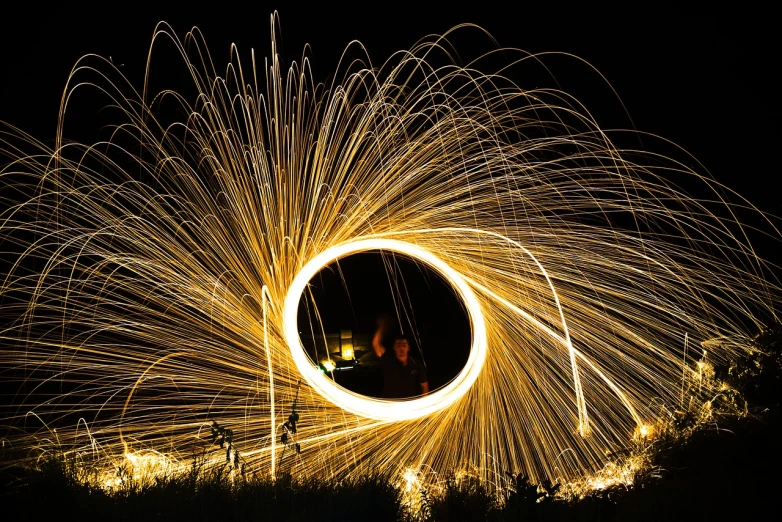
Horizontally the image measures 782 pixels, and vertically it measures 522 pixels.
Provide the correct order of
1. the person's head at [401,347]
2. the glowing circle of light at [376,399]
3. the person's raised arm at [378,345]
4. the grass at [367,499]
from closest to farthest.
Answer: the grass at [367,499] < the glowing circle of light at [376,399] < the person's head at [401,347] < the person's raised arm at [378,345]

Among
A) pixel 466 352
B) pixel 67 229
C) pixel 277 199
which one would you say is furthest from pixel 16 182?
pixel 466 352

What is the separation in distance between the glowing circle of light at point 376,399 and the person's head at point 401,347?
72 cm

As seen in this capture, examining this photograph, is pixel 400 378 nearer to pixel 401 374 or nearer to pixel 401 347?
pixel 401 374

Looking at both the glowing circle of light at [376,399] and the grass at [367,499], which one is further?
the glowing circle of light at [376,399]

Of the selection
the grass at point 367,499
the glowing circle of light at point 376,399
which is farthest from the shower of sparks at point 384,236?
the grass at point 367,499

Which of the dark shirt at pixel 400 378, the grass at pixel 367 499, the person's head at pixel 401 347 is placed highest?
the person's head at pixel 401 347

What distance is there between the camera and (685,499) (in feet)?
17.6

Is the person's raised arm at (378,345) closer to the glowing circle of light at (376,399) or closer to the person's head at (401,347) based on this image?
the person's head at (401,347)

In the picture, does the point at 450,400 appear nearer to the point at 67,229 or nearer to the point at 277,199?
the point at 277,199

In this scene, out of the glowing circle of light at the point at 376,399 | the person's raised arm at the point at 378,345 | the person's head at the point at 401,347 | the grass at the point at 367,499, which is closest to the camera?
the grass at the point at 367,499

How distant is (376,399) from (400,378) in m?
0.78

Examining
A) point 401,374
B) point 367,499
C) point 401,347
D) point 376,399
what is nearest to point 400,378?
point 401,374

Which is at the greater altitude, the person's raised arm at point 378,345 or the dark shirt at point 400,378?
the person's raised arm at point 378,345

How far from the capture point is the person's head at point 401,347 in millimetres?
8406
